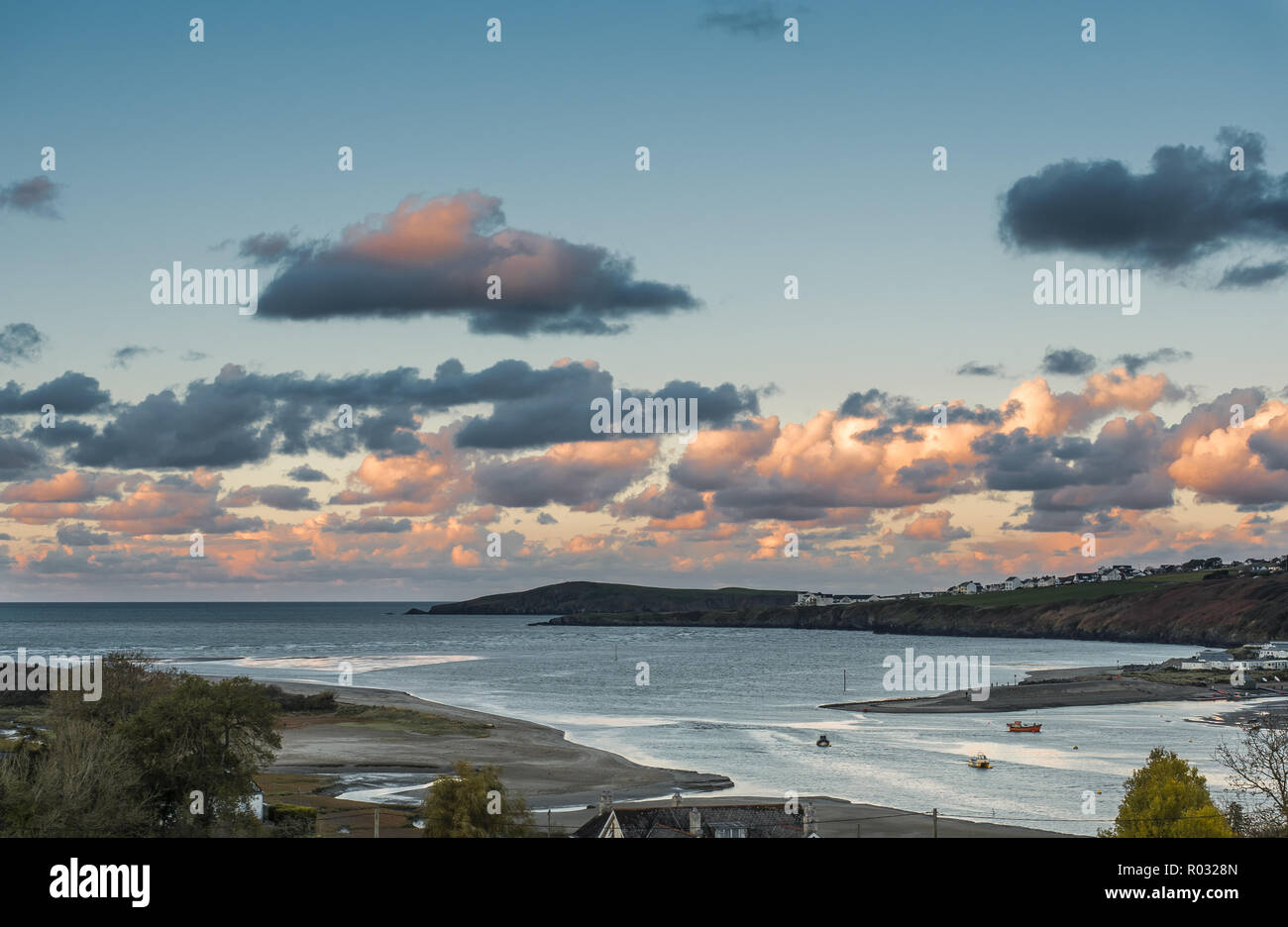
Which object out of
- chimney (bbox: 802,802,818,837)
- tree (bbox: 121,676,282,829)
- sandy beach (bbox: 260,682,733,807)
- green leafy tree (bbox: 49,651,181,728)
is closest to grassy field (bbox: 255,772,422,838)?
sandy beach (bbox: 260,682,733,807)

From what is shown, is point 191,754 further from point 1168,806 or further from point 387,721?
point 387,721

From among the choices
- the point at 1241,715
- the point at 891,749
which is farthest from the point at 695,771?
the point at 1241,715

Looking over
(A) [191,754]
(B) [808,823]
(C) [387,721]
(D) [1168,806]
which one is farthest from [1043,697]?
(A) [191,754]

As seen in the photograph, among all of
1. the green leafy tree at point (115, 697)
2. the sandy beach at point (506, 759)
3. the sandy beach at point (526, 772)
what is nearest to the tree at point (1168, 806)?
the sandy beach at point (526, 772)

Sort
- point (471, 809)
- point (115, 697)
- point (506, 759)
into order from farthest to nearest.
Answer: point (506, 759), point (115, 697), point (471, 809)

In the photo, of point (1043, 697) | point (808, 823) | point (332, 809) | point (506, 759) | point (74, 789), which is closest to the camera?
point (74, 789)

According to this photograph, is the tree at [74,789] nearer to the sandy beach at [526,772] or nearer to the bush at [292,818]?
the bush at [292,818]
